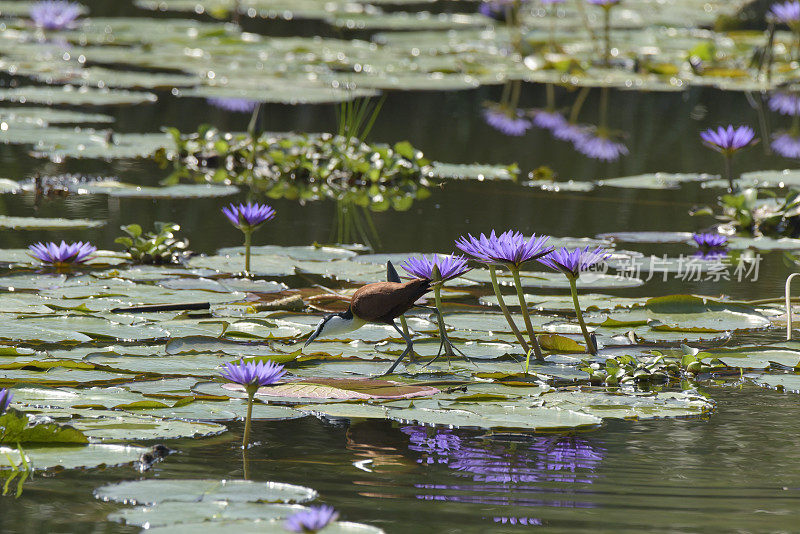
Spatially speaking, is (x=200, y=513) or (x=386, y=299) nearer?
(x=200, y=513)

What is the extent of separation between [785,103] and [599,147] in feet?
8.26

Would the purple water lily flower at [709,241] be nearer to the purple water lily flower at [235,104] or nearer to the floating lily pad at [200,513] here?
the floating lily pad at [200,513]

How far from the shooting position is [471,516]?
2.04m

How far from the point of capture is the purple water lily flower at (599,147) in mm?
7250

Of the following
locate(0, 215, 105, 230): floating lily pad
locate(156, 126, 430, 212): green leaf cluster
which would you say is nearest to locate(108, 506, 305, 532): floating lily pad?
locate(0, 215, 105, 230): floating lily pad

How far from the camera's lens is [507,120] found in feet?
27.8

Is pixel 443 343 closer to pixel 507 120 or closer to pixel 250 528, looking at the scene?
pixel 250 528

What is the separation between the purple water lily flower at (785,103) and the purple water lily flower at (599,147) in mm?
1782

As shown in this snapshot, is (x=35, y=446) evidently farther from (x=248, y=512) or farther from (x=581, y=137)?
(x=581, y=137)

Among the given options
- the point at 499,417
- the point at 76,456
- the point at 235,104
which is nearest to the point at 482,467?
the point at 499,417

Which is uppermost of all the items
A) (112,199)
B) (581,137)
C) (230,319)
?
(581,137)

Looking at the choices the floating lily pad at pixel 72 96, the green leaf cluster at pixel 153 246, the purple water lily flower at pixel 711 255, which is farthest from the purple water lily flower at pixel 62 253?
the floating lily pad at pixel 72 96

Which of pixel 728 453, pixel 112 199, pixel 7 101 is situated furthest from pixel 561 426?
pixel 7 101

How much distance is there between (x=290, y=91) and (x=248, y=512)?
690cm
